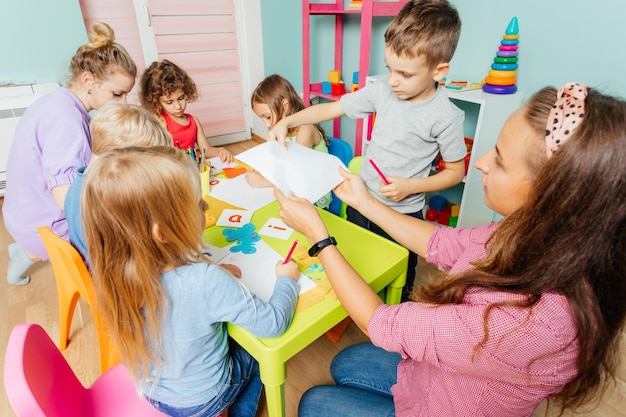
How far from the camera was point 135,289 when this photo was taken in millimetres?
740

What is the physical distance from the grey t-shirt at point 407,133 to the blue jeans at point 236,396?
2.40ft

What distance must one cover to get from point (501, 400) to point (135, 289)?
0.70m

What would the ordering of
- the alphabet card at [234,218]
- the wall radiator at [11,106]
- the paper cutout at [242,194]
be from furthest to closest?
the wall radiator at [11,106] < the paper cutout at [242,194] < the alphabet card at [234,218]

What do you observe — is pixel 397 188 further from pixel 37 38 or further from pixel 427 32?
pixel 37 38

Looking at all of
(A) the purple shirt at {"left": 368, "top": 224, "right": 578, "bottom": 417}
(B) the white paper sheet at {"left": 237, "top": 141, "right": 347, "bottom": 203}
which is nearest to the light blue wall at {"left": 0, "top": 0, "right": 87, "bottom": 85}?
(B) the white paper sheet at {"left": 237, "top": 141, "right": 347, "bottom": 203}

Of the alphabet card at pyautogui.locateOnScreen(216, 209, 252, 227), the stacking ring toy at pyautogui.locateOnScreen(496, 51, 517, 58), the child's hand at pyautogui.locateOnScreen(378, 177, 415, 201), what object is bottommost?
the alphabet card at pyautogui.locateOnScreen(216, 209, 252, 227)

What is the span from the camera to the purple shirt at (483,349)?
547 mm

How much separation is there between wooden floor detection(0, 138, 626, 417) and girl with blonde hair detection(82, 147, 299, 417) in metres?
0.59

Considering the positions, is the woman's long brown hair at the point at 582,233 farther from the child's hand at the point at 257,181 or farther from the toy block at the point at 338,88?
the toy block at the point at 338,88

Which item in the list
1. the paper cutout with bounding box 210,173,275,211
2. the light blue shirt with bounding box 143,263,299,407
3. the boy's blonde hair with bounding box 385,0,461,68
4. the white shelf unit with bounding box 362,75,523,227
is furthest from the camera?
the white shelf unit with bounding box 362,75,523,227

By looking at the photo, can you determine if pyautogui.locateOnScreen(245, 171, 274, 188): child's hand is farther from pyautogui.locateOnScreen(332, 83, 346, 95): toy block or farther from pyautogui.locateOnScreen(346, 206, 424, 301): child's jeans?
pyautogui.locateOnScreen(332, 83, 346, 95): toy block

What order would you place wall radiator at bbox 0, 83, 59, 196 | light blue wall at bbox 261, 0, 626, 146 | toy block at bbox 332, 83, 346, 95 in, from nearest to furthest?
light blue wall at bbox 261, 0, 626, 146 < wall radiator at bbox 0, 83, 59, 196 < toy block at bbox 332, 83, 346, 95

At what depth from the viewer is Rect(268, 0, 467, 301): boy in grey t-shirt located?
112cm

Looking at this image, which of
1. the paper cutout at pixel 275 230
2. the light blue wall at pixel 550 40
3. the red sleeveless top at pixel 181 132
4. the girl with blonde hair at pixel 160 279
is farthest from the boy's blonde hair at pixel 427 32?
the red sleeveless top at pixel 181 132
